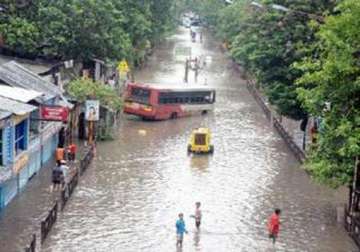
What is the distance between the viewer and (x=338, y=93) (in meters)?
29.1

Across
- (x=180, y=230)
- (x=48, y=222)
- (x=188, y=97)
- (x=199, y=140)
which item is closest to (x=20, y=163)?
(x=48, y=222)

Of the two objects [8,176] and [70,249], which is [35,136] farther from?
[70,249]

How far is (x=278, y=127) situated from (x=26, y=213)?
79.4 ft

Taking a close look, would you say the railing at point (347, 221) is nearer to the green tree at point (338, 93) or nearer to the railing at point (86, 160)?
the green tree at point (338, 93)

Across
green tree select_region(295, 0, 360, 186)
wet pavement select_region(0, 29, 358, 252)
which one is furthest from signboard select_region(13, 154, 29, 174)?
green tree select_region(295, 0, 360, 186)

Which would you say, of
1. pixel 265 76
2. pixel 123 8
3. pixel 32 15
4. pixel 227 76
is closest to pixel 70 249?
pixel 265 76

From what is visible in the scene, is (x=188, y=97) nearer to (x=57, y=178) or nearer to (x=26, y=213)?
(x=57, y=178)

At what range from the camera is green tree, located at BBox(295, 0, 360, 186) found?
28328 mm

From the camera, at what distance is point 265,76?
46.1 m

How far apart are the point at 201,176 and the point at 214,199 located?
4.53m

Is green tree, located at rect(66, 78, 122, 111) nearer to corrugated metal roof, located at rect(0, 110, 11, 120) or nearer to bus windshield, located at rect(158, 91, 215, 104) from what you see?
bus windshield, located at rect(158, 91, 215, 104)

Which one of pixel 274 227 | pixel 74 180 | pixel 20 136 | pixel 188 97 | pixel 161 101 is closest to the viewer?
pixel 274 227

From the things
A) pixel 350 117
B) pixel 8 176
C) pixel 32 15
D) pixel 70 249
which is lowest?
pixel 70 249

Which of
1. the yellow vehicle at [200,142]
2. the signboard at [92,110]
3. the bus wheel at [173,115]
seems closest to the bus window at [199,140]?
the yellow vehicle at [200,142]
